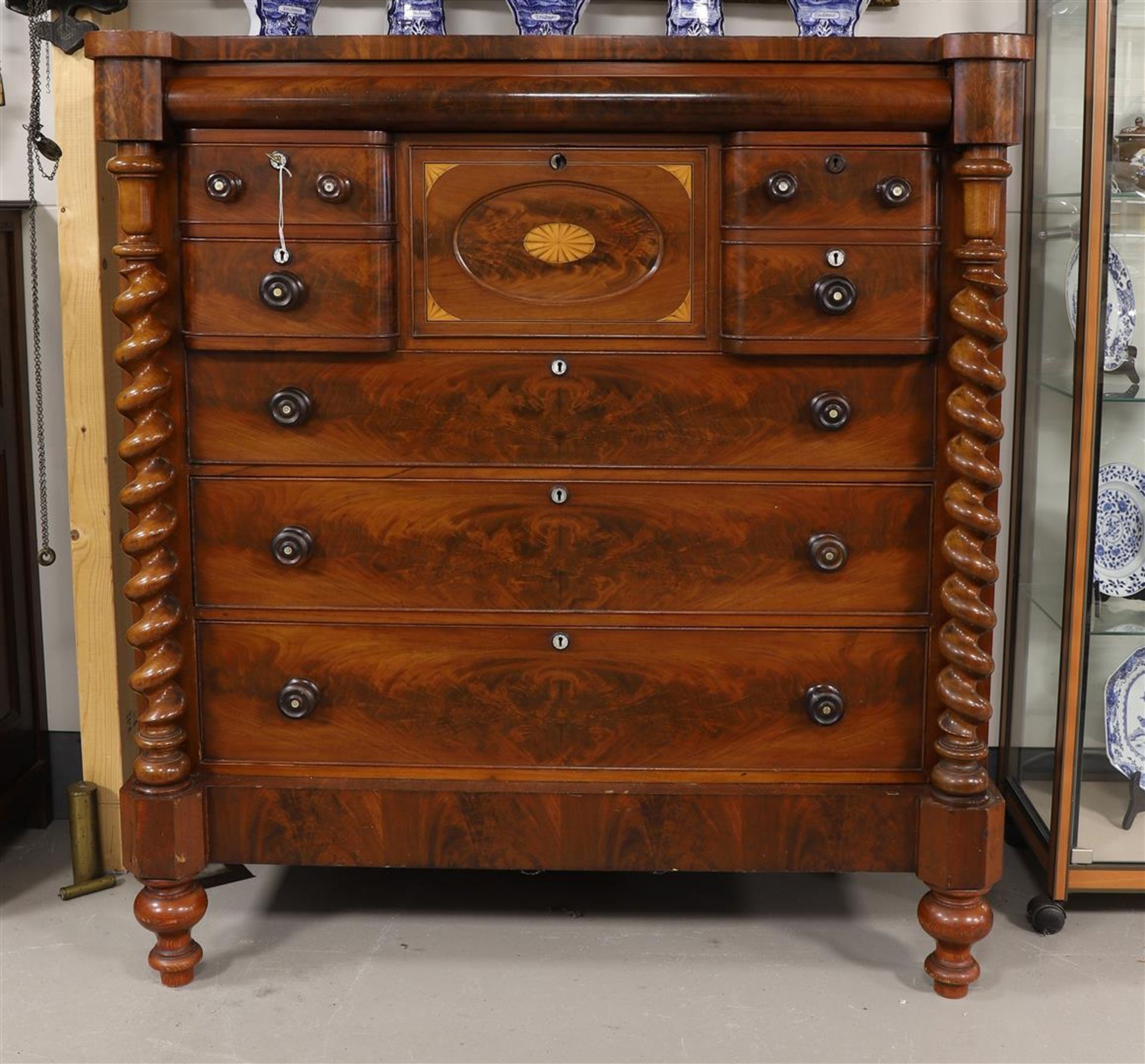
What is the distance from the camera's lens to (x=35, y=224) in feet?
10.1

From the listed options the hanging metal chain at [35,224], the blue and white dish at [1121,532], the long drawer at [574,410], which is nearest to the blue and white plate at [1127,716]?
the blue and white dish at [1121,532]

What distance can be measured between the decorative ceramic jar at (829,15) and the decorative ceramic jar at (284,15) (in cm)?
93

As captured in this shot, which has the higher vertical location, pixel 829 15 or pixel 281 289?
pixel 829 15

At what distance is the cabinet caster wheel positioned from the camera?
2725 millimetres

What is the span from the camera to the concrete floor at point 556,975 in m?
2.36

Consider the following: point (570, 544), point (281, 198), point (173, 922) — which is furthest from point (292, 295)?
point (173, 922)

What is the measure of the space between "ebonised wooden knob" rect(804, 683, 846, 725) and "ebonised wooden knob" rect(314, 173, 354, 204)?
1131 mm

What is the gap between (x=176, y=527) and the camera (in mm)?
2439

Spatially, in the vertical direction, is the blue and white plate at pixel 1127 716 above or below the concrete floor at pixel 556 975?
above

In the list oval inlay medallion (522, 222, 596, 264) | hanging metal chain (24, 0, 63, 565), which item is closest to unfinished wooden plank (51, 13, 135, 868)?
hanging metal chain (24, 0, 63, 565)

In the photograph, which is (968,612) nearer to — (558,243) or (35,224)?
(558,243)

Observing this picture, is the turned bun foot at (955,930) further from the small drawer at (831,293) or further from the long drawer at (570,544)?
the small drawer at (831,293)

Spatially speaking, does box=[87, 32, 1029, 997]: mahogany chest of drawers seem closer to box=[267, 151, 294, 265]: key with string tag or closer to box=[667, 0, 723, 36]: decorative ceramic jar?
box=[267, 151, 294, 265]: key with string tag

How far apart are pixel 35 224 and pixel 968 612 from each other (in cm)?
209
